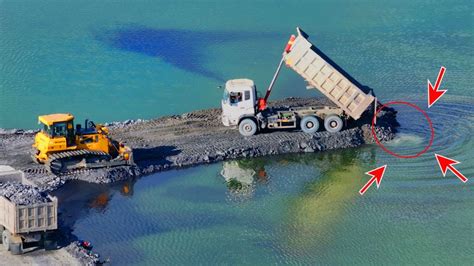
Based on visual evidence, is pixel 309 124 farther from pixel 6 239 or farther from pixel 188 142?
pixel 6 239

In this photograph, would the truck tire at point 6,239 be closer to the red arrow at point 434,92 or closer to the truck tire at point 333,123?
the truck tire at point 333,123

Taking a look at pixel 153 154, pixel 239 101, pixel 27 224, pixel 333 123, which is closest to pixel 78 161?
pixel 153 154

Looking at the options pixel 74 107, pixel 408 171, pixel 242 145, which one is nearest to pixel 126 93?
pixel 74 107

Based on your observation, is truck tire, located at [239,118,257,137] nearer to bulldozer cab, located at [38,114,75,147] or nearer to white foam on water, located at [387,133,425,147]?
white foam on water, located at [387,133,425,147]

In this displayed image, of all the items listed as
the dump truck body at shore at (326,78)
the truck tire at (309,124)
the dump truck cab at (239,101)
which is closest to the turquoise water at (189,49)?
the dump truck cab at (239,101)

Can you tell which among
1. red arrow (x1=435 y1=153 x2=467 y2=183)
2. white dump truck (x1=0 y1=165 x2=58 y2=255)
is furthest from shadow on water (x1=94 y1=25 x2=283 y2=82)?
white dump truck (x1=0 y1=165 x2=58 y2=255)
